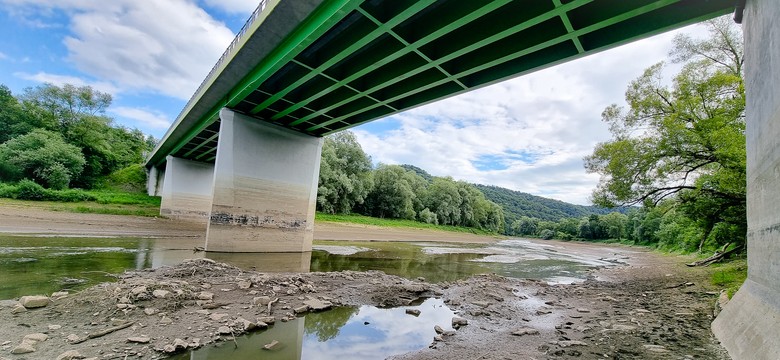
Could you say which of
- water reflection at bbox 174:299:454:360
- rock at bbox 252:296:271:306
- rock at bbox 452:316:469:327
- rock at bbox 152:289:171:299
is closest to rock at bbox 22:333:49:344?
rock at bbox 152:289:171:299

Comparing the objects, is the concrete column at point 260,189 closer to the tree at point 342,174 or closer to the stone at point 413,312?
the stone at point 413,312

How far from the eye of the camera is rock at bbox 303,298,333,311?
786cm

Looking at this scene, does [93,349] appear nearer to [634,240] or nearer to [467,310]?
[467,310]

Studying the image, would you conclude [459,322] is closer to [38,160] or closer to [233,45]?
[233,45]

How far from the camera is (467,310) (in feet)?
27.9

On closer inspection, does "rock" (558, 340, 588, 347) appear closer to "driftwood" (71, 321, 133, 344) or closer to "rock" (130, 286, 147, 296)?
"driftwood" (71, 321, 133, 344)

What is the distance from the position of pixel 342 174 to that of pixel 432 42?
39.7 m

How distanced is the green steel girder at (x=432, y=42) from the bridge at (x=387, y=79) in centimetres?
5

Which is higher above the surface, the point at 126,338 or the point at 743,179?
the point at 743,179

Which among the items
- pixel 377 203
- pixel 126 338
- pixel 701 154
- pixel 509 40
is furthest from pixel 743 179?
pixel 377 203

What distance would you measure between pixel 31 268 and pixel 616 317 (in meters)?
17.0

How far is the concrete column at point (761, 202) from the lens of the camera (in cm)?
425

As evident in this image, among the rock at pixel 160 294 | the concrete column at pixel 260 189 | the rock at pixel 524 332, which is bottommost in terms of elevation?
the rock at pixel 524 332

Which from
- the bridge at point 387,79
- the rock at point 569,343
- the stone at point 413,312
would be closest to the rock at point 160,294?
the stone at point 413,312
